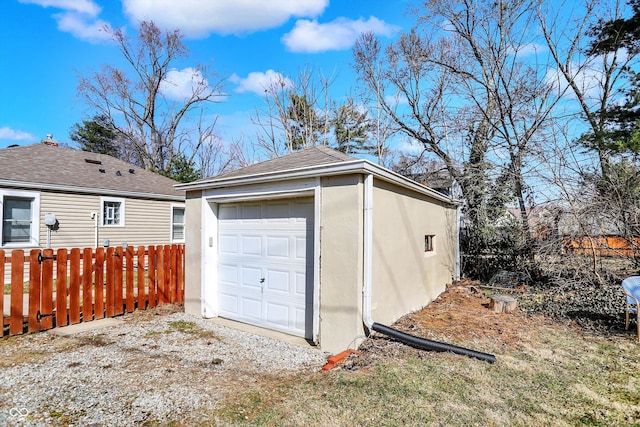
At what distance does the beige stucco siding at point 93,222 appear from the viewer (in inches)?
384

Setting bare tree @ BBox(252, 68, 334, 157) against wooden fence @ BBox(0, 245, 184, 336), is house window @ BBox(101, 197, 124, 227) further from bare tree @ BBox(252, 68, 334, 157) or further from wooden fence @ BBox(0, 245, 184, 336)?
bare tree @ BBox(252, 68, 334, 157)

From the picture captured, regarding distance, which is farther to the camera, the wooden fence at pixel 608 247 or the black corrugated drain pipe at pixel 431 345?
the wooden fence at pixel 608 247

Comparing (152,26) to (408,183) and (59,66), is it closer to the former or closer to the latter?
(59,66)

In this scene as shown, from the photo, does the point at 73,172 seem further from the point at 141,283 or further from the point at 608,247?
the point at 608,247

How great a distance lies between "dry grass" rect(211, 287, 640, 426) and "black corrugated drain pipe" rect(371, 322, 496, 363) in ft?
0.26

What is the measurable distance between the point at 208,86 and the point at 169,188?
1105cm

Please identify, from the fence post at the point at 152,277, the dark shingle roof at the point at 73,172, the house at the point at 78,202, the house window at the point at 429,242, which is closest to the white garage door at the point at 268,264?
the fence post at the point at 152,277

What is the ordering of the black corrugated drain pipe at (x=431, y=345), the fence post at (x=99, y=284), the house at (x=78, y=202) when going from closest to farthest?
1. the black corrugated drain pipe at (x=431, y=345)
2. the fence post at (x=99, y=284)
3. the house at (x=78, y=202)

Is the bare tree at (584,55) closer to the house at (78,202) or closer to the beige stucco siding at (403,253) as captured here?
the beige stucco siding at (403,253)

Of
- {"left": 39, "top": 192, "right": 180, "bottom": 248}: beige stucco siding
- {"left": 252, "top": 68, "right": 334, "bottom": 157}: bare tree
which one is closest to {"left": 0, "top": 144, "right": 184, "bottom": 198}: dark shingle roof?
{"left": 39, "top": 192, "right": 180, "bottom": 248}: beige stucco siding

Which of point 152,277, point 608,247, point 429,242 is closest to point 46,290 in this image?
point 152,277

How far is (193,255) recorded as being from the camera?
619 cm

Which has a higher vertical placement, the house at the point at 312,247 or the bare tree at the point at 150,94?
the bare tree at the point at 150,94

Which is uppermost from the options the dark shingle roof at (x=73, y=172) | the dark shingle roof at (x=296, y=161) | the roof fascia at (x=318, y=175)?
the dark shingle roof at (x=73, y=172)
